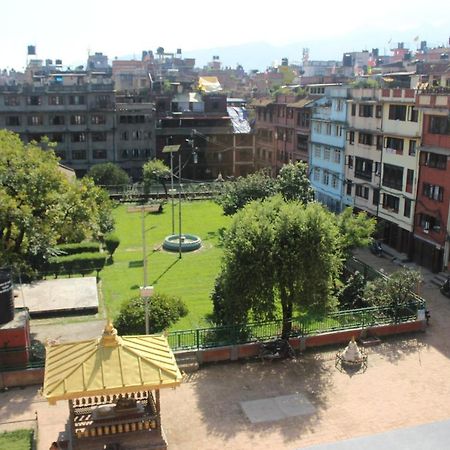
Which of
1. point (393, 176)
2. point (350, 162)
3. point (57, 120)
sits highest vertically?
point (57, 120)

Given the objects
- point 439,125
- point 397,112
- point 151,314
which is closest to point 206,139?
point 397,112

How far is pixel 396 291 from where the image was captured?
29.5 metres

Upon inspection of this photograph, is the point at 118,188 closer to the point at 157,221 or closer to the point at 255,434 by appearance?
the point at 157,221

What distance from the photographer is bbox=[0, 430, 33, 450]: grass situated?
1872 cm

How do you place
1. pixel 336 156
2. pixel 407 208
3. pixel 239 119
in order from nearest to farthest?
pixel 407 208 → pixel 336 156 → pixel 239 119

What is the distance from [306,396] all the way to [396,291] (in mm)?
9364

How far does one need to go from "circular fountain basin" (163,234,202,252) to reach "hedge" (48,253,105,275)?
22.7ft

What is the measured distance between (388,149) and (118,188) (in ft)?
103

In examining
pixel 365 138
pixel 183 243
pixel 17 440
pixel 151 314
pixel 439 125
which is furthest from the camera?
pixel 365 138

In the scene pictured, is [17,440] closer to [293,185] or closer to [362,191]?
[293,185]

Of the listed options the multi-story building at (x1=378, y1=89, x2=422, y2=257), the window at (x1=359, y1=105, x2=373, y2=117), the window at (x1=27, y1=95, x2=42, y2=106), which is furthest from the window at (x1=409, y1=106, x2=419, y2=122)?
the window at (x1=27, y1=95, x2=42, y2=106)

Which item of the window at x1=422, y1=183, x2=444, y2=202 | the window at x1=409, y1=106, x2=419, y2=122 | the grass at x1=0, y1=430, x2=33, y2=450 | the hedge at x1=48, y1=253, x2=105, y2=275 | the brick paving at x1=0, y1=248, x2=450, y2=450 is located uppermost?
the window at x1=409, y1=106, x2=419, y2=122

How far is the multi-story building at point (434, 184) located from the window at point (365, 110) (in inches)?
273

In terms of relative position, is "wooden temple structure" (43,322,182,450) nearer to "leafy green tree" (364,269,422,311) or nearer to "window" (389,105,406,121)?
"leafy green tree" (364,269,422,311)
